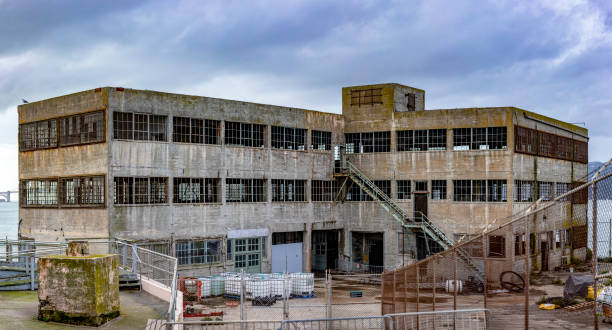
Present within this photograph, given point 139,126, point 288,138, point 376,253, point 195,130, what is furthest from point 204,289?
point 376,253

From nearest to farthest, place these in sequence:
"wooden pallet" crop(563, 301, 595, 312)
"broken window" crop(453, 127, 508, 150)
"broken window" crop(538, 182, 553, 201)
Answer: "wooden pallet" crop(563, 301, 595, 312)
"broken window" crop(453, 127, 508, 150)
"broken window" crop(538, 182, 553, 201)

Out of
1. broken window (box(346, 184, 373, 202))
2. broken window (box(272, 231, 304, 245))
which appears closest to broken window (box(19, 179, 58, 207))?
broken window (box(272, 231, 304, 245))

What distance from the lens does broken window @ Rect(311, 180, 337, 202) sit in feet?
139

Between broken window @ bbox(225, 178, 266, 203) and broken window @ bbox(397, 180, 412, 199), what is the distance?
31.6 feet

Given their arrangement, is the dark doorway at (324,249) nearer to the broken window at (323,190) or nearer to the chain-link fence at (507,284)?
the broken window at (323,190)

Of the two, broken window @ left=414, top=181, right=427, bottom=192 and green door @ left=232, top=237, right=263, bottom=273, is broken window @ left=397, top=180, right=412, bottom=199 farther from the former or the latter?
green door @ left=232, top=237, right=263, bottom=273

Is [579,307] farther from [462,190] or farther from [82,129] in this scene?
[82,129]

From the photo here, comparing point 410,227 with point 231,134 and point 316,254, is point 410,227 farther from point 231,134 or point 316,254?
point 231,134

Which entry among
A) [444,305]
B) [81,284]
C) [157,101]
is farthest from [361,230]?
[81,284]

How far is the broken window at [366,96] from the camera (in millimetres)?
43062

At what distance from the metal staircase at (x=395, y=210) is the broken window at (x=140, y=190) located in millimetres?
14256

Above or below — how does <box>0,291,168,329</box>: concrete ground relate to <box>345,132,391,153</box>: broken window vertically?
below

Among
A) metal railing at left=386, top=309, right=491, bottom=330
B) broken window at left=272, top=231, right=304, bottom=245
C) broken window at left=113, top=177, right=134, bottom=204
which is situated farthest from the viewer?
broken window at left=272, top=231, right=304, bottom=245

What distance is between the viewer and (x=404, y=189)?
42.1 metres
